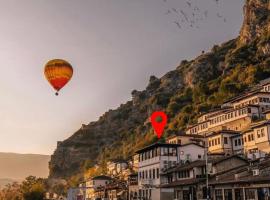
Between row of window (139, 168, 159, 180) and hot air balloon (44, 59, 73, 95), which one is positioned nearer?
hot air balloon (44, 59, 73, 95)

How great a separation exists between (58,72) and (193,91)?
112 metres

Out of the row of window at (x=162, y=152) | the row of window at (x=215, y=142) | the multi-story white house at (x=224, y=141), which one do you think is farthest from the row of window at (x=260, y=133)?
the row of window at (x=162, y=152)

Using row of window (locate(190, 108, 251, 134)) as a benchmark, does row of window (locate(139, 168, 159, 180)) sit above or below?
below

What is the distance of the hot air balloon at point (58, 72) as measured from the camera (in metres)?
49.0

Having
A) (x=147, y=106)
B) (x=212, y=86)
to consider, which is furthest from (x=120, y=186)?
(x=147, y=106)

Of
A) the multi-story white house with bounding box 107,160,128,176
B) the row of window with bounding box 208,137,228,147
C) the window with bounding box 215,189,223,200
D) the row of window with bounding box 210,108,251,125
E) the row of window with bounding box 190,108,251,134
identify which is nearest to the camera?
the window with bounding box 215,189,223,200

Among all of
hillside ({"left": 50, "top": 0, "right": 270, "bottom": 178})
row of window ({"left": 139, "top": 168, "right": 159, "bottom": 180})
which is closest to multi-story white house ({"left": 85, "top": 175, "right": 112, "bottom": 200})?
hillside ({"left": 50, "top": 0, "right": 270, "bottom": 178})

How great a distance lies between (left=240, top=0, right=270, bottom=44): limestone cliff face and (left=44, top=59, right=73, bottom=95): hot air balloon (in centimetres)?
→ 11958

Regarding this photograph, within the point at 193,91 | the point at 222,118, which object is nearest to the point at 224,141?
the point at 222,118

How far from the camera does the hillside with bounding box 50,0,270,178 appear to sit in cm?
12888

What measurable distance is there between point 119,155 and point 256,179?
124688 mm

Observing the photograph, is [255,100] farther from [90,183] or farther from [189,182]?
[90,183]

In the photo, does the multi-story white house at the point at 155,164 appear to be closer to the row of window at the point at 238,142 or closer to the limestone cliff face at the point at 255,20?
the row of window at the point at 238,142

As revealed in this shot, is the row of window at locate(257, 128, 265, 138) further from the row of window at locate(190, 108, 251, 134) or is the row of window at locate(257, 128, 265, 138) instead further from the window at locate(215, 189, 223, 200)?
the window at locate(215, 189, 223, 200)
